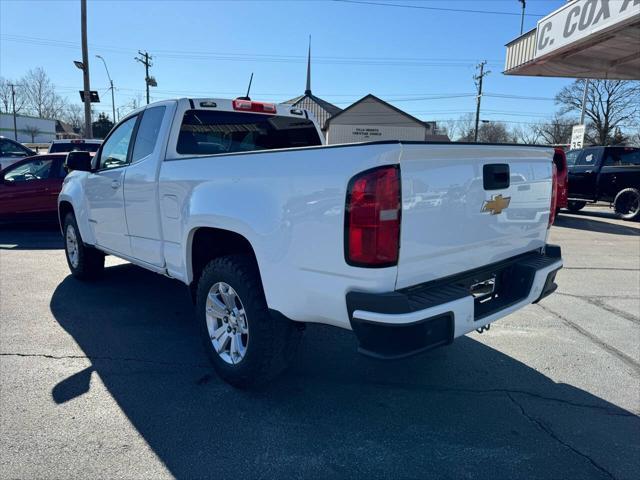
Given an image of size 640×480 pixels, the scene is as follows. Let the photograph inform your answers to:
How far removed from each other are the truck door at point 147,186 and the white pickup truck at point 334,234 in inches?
0.8

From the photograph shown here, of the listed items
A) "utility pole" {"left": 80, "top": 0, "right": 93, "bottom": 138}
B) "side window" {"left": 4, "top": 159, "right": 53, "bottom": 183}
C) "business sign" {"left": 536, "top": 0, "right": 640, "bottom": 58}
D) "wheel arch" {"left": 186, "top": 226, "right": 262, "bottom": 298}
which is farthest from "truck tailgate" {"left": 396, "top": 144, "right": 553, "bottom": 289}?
"utility pole" {"left": 80, "top": 0, "right": 93, "bottom": 138}

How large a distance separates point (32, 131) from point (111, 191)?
90.0 m

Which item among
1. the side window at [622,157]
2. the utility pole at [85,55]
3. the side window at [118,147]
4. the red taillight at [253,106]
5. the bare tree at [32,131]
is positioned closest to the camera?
the red taillight at [253,106]

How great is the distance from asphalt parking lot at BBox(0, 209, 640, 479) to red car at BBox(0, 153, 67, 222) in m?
5.45

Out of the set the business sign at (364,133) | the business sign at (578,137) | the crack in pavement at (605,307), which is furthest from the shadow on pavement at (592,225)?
the business sign at (364,133)

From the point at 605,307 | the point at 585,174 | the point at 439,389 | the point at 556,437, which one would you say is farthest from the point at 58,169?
the point at 585,174

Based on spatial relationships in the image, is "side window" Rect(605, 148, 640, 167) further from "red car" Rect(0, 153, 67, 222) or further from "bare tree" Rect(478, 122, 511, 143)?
"bare tree" Rect(478, 122, 511, 143)

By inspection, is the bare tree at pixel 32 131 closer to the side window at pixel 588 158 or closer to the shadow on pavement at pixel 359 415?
the side window at pixel 588 158

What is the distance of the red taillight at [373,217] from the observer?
223 centimetres

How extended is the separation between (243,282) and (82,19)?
21903mm

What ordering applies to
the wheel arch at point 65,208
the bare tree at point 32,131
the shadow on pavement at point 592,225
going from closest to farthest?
the wheel arch at point 65,208
the shadow on pavement at point 592,225
the bare tree at point 32,131

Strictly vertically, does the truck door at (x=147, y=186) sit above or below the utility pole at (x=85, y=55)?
below

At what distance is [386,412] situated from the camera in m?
2.99

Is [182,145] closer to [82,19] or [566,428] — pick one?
[566,428]
